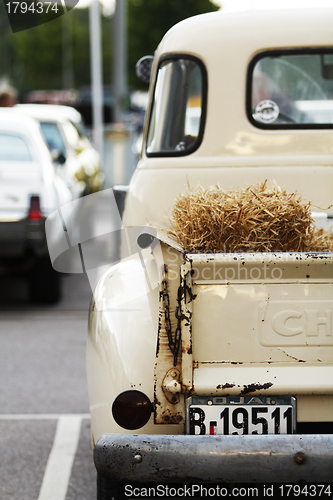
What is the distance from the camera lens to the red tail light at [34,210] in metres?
6.86

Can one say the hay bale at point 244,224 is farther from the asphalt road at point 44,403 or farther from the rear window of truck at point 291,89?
the asphalt road at point 44,403

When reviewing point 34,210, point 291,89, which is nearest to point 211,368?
point 291,89

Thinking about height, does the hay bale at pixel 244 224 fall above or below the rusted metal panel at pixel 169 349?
above

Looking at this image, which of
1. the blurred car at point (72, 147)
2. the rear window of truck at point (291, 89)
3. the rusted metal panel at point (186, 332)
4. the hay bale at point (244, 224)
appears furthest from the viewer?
the blurred car at point (72, 147)

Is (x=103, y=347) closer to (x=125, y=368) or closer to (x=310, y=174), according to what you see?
(x=125, y=368)

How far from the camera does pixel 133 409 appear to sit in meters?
2.46

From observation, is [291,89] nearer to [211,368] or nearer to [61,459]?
[211,368]

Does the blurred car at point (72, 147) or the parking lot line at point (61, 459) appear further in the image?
the blurred car at point (72, 147)

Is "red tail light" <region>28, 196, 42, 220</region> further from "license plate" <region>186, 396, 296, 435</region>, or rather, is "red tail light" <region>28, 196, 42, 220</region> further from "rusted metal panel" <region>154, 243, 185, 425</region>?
"license plate" <region>186, 396, 296, 435</region>

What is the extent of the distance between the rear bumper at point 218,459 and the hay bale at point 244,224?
33.9 inches

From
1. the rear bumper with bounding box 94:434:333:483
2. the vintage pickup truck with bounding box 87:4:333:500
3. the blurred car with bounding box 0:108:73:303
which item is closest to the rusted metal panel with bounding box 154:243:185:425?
the vintage pickup truck with bounding box 87:4:333:500

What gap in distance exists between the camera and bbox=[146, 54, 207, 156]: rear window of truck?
408 cm

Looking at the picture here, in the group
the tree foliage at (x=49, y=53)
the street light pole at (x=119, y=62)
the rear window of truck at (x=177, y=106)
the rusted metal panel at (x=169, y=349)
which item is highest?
the tree foliage at (x=49, y=53)

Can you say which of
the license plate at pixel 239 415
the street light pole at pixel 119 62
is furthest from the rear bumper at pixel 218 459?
the street light pole at pixel 119 62
